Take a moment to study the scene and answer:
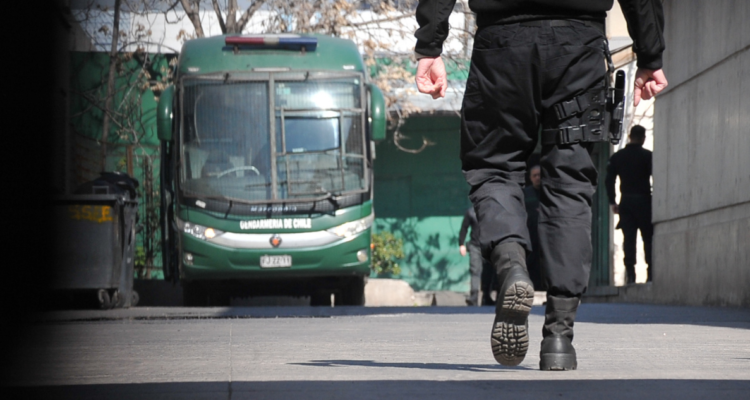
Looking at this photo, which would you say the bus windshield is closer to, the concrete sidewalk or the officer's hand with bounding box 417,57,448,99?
the concrete sidewalk

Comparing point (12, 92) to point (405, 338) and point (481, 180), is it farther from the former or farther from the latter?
point (481, 180)

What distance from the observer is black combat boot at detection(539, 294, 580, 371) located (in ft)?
12.4

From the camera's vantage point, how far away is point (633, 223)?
12.5 meters

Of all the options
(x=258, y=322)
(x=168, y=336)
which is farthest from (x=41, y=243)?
(x=168, y=336)

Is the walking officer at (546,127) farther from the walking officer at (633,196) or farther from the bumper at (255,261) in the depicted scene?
the walking officer at (633,196)

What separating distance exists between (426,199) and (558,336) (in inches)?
644

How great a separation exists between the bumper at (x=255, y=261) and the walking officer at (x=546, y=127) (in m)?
8.35

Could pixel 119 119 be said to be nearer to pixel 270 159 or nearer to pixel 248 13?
pixel 248 13

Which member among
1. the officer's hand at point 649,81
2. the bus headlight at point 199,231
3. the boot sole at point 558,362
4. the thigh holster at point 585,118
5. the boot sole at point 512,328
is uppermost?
the officer's hand at point 649,81

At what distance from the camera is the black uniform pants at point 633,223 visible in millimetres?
12453

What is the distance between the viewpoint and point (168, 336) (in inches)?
233

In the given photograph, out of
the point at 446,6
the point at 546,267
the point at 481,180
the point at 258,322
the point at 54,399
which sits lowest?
the point at 258,322

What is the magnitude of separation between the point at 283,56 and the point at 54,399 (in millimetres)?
10074

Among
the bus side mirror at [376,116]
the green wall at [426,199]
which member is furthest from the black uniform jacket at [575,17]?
the green wall at [426,199]
